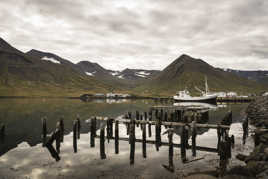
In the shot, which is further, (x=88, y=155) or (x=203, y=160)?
(x=88, y=155)

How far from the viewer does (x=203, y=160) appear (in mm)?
15352

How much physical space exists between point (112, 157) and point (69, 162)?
3.13 m

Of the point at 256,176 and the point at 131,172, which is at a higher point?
the point at 256,176

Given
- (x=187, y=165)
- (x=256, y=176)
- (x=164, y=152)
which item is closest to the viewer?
(x=256, y=176)

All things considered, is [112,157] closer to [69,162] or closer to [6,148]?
[69,162]

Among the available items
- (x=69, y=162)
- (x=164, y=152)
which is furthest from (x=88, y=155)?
(x=164, y=152)

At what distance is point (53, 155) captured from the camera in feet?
52.5

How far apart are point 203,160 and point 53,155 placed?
10800 millimetres

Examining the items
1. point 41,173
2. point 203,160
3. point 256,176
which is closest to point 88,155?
point 41,173

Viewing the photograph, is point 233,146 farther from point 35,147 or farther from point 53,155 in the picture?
point 35,147

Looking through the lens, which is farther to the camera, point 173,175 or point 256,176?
point 173,175

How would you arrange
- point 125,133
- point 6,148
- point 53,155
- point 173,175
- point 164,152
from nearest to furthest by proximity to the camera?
1. point 173,175
2. point 53,155
3. point 164,152
4. point 6,148
5. point 125,133

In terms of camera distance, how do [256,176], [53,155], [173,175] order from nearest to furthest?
[256,176] < [173,175] < [53,155]

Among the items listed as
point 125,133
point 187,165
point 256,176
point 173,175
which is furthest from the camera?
point 125,133
